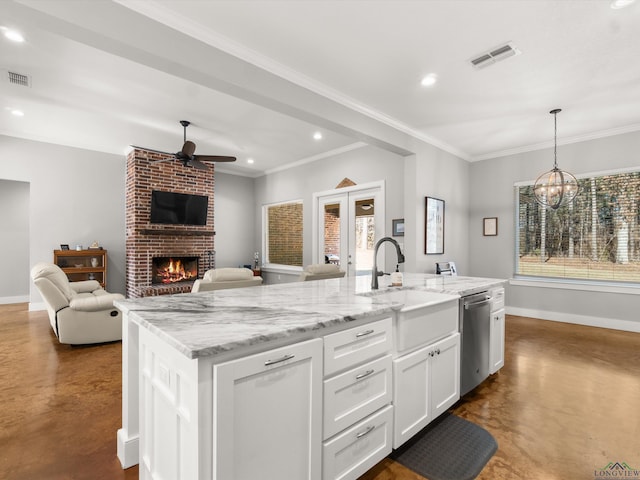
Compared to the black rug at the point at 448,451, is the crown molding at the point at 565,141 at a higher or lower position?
higher

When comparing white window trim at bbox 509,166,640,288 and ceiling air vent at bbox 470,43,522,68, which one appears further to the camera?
white window trim at bbox 509,166,640,288

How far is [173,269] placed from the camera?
6.57 meters

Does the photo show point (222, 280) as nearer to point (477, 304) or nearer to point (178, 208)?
point (477, 304)

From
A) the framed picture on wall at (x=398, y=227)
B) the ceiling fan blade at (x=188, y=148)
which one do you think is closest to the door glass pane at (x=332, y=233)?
the framed picture on wall at (x=398, y=227)

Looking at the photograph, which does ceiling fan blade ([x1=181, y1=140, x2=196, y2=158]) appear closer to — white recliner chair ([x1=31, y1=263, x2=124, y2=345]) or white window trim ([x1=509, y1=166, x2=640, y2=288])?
white recliner chair ([x1=31, y1=263, x2=124, y2=345])

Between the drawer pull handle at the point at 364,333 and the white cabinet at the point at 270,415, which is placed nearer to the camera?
the white cabinet at the point at 270,415

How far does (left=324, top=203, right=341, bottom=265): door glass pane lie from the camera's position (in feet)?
20.5

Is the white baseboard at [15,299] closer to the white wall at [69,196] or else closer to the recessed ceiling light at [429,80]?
the white wall at [69,196]

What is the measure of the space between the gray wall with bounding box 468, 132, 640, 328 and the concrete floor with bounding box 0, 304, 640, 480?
2.68 ft

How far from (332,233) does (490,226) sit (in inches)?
114

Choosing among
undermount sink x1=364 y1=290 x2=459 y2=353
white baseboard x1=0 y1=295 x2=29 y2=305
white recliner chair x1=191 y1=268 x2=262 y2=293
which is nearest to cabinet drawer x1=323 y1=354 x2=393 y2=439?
undermount sink x1=364 y1=290 x2=459 y2=353

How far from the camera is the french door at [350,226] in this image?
560cm

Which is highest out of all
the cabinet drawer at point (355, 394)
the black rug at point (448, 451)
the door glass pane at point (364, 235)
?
the door glass pane at point (364, 235)

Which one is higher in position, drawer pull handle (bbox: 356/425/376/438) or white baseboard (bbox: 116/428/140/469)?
drawer pull handle (bbox: 356/425/376/438)
